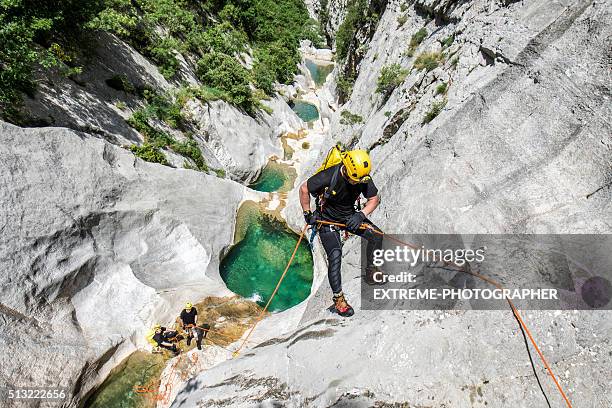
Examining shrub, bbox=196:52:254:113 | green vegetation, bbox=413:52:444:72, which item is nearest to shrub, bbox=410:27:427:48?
green vegetation, bbox=413:52:444:72

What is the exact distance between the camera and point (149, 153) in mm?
16250

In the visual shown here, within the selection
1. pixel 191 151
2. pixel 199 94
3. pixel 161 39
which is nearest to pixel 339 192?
pixel 191 151

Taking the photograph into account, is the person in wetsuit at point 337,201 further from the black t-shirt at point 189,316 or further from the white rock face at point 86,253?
the white rock face at point 86,253

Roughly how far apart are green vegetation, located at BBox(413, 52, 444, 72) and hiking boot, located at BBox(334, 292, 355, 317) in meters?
11.3

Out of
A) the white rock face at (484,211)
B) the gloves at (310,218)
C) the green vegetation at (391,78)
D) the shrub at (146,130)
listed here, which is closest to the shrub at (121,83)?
the shrub at (146,130)

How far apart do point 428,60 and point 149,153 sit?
14123 millimetres

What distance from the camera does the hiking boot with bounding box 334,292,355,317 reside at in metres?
8.47

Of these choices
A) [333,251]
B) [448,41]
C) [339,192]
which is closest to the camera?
[339,192]

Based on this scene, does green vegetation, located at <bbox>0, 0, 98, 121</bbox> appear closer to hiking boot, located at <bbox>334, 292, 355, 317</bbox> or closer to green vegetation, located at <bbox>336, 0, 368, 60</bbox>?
hiking boot, located at <bbox>334, 292, 355, 317</bbox>

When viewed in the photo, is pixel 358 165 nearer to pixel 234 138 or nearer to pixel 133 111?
pixel 133 111

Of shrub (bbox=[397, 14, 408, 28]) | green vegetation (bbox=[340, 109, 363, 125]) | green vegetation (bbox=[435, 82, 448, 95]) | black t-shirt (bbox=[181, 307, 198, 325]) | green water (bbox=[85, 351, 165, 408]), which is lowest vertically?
green water (bbox=[85, 351, 165, 408])

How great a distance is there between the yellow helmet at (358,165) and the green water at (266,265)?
407 inches

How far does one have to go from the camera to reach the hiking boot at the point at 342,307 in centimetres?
847

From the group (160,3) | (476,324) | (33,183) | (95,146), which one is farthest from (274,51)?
(476,324)
